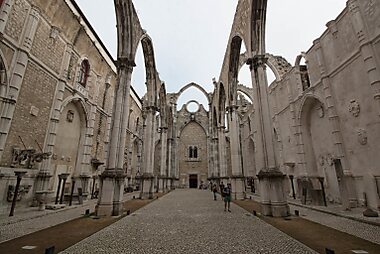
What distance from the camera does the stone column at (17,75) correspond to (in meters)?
8.39

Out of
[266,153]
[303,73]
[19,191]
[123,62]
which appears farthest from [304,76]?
[19,191]

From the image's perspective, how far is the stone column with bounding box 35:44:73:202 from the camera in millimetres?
10312

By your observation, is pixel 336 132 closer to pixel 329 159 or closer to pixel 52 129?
pixel 329 159

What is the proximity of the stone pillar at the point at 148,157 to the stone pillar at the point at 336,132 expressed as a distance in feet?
39.8

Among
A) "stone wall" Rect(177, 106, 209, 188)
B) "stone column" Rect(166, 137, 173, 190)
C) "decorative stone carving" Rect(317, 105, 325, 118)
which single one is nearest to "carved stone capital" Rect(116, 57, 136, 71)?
"decorative stone carving" Rect(317, 105, 325, 118)

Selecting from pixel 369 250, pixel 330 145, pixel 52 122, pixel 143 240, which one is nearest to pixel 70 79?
pixel 52 122

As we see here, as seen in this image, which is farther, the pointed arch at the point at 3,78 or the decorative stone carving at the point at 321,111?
the decorative stone carving at the point at 321,111

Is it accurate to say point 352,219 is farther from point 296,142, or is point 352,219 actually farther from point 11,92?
point 11,92

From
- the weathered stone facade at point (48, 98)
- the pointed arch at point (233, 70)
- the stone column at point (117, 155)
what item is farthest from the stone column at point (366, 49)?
the weathered stone facade at point (48, 98)

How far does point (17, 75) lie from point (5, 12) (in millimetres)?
2842

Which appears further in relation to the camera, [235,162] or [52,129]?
[235,162]

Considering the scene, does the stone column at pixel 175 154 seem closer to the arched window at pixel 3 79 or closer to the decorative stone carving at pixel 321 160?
the decorative stone carving at pixel 321 160

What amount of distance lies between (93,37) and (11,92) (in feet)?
29.8

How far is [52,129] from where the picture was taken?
11.4 m
